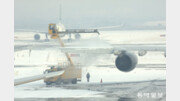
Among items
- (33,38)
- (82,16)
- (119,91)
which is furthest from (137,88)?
(33,38)

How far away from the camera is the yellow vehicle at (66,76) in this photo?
39250 millimetres

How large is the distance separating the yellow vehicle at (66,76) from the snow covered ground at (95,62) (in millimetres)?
791

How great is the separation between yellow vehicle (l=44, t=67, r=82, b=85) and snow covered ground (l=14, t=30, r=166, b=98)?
791 mm

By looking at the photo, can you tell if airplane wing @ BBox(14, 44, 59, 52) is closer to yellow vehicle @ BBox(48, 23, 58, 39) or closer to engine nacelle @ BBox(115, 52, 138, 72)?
yellow vehicle @ BBox(48, 23, 58, 39)

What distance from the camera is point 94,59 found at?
4191 centimetres

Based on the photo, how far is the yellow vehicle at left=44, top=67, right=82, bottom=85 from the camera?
39250mm

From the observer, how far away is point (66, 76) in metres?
39.8

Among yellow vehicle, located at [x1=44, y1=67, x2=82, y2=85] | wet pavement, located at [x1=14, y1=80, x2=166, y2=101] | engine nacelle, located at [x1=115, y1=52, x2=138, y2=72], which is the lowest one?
wet pavement, located at [x1=14, y1=80, x2=166, y2=101]

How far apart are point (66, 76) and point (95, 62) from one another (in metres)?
3.61

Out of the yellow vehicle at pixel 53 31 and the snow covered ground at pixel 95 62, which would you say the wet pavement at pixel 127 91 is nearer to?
the snow covered ground at pixel 95 62

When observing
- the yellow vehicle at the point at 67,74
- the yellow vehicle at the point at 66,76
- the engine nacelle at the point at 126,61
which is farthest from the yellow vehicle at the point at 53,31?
the engine nacelle at the point at 126,61

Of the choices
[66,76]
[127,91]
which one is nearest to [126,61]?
[127,91]

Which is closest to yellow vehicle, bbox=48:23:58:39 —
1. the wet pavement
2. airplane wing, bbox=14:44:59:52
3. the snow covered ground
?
the snow covered ground

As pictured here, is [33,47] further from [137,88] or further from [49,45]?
[137,88]
